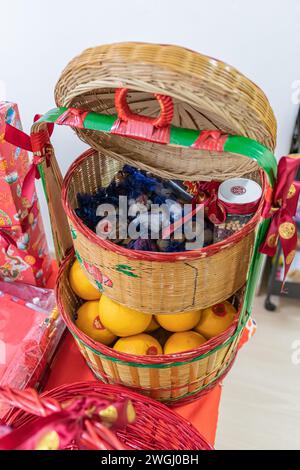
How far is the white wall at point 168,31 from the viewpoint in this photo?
1.07m

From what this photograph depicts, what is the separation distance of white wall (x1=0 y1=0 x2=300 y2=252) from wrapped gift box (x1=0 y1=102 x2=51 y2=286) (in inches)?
13.9

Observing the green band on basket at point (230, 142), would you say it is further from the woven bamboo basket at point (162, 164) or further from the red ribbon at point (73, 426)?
the red ribbon at point (73, 426)

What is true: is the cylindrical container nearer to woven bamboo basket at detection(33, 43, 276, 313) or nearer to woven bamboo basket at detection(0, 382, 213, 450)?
woven bamboo basket at detection(33, 43, 276, 313)

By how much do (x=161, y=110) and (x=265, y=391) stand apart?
1.22 metres

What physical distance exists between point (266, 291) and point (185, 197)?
998 millimetres

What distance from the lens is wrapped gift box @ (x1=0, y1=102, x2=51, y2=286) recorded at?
37.0 inches

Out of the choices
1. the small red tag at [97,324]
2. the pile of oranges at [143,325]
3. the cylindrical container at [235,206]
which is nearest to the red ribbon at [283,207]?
the cylindrical container at [235,206]

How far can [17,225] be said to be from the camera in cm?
102

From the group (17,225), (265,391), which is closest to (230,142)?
(17,225)

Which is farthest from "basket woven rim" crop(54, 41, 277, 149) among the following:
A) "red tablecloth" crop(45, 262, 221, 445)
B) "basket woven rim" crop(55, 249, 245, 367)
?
"red tablecloth" crop(45, 262, 221, 445)

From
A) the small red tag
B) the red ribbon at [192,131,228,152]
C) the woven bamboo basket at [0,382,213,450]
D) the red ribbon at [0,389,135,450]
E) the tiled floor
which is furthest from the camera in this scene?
the tiled floor

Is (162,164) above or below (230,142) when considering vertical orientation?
below

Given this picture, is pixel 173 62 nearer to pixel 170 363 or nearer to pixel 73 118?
pixel 73 118

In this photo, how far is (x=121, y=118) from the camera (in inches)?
25.1
